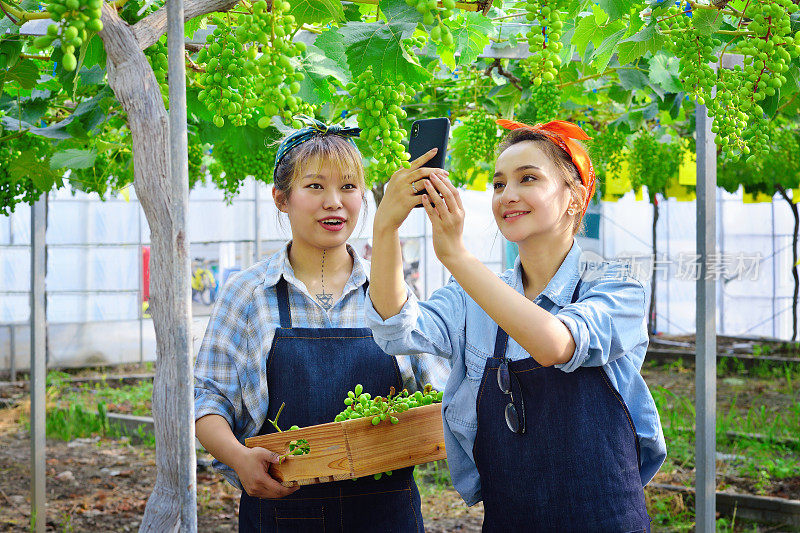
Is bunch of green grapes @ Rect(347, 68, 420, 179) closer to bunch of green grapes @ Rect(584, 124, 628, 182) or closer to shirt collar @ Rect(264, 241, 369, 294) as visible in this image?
shirt collar @ Rect(264, 241, 369, 294)

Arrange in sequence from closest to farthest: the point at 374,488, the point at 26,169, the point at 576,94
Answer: the point at 374,488 → the point at 26,169 → the point at 576,94

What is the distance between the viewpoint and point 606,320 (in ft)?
4.54

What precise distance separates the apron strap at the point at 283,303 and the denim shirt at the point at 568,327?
1.27ft

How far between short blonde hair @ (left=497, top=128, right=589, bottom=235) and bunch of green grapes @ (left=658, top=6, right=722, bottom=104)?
1.31 ft

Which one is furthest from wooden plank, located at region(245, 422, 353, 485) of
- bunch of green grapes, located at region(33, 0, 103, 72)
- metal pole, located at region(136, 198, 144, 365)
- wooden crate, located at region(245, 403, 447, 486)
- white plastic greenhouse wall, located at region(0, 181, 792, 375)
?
metal pole, located at region(136, 198, 144, 365)

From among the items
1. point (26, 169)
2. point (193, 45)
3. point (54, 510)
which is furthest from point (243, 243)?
point (193, 45)

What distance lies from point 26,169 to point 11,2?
1576mm

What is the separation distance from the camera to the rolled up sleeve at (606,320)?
52.6 inches

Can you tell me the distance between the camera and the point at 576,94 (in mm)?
3539

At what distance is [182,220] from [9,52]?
→ 4.27 ft

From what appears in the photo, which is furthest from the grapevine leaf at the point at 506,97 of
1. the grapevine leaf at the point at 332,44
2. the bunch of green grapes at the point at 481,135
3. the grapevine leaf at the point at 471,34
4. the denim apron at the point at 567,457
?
the denim apron at the point at 567,457

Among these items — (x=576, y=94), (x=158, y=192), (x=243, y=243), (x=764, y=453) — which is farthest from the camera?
(x=243, y=243)

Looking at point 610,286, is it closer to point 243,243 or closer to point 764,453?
point 764,453

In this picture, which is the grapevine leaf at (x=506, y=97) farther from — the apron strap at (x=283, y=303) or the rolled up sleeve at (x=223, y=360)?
the rolled up sleeve at (x=223, y=360)
